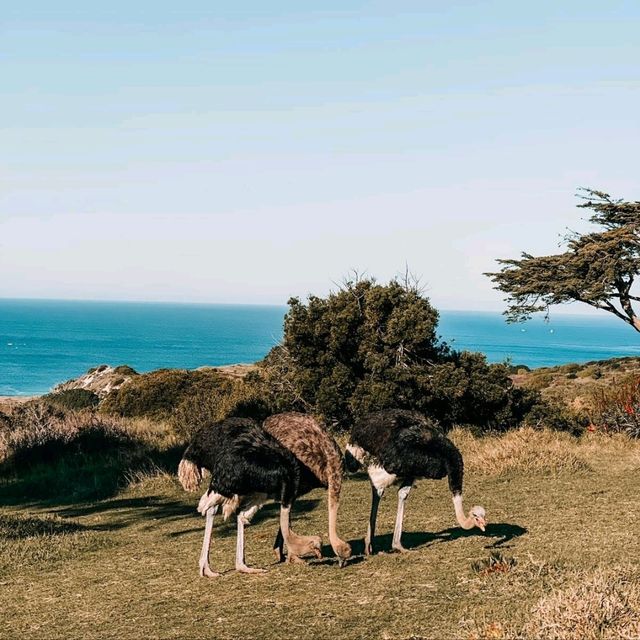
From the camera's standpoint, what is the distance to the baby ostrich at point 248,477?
8.99 metres

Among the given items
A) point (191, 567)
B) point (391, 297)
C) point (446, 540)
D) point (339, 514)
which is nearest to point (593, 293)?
point (391, 297)

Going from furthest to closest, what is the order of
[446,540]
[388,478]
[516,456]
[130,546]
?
[516,456] < [130,546] < [446,540] < [388,478]

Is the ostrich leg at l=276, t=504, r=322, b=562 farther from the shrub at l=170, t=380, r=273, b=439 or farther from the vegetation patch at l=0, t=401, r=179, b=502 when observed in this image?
the shrub at l=170, t=380, r=273, b=439

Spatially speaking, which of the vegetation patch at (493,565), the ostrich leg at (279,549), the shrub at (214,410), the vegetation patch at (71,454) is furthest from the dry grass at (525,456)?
the shrub at (214,410)

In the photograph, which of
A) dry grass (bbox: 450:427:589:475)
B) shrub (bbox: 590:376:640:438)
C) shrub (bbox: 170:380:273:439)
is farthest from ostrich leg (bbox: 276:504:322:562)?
shrub (bbox: 590:376:640:438)

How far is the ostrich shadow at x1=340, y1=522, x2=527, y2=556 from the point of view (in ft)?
34.8

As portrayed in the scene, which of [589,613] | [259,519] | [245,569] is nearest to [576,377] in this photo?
[259,519]

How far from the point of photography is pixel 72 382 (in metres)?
71.2

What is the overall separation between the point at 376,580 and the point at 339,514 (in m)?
5.14

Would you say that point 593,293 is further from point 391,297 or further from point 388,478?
point 388,478

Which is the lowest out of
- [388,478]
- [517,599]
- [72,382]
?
[72,382]

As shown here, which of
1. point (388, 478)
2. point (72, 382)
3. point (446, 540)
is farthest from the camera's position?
point (72, 382)

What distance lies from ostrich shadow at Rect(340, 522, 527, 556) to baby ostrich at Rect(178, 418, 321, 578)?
5.36ft

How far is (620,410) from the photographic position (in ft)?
80.3
